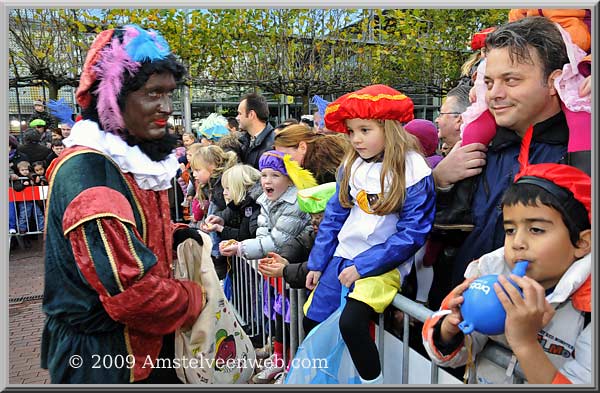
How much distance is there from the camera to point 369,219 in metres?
2.32

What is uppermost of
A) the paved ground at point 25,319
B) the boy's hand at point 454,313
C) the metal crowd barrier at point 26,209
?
the boy's hand at point 454,313

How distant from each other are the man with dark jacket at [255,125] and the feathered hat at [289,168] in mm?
1822

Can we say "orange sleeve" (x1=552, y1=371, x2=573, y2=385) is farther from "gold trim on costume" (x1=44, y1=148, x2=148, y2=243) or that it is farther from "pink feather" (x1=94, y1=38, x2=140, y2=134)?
"pink feather" (x1=94, y1=38, x2=140, y2=134)

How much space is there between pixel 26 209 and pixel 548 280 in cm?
923

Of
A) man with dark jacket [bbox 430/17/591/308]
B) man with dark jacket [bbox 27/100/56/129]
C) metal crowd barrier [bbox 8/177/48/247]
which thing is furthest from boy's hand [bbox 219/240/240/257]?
man with dark jacket [bbox 27/100/56/129]

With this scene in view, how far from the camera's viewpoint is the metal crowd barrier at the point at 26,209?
8523 millimetres

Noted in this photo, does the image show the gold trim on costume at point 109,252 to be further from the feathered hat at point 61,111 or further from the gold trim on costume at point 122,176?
the feathered hat at point 61,111

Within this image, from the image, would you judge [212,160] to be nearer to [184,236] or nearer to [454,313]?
[184,236]

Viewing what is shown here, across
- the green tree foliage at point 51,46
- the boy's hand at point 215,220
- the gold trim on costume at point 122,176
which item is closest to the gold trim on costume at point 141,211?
the gold trim on costume at point 122,176

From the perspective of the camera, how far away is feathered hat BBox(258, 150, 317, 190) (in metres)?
3.36

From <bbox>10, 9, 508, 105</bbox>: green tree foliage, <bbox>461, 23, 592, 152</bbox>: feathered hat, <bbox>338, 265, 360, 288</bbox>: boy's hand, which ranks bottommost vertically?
<bbox>338, 265, 360, 288</bbox>: boy's hand

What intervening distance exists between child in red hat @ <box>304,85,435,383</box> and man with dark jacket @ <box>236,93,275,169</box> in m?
2.88

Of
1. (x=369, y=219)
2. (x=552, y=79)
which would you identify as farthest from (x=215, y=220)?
(x=552, y=79)

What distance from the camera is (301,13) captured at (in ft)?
35.6
